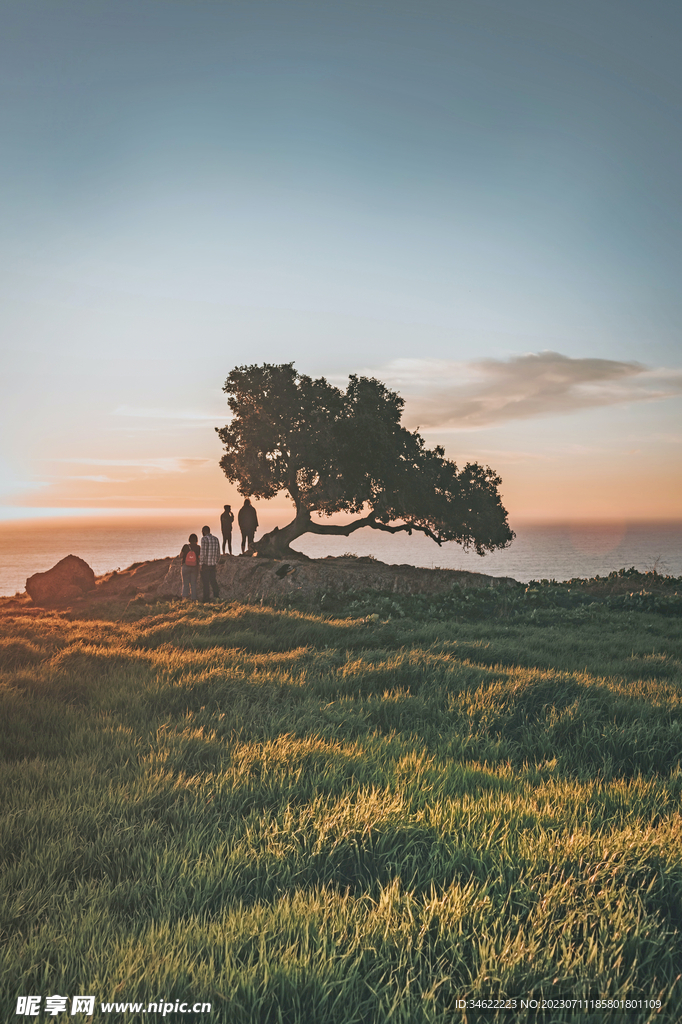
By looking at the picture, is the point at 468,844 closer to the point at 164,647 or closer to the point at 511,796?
the point at 511,796

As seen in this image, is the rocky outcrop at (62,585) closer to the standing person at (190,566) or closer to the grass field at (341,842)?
the standing person at (190,566)

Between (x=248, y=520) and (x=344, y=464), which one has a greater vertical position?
(x=344, y=464)

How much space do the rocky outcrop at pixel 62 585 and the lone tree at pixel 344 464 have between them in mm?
7119

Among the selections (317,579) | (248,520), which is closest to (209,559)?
(317,579)

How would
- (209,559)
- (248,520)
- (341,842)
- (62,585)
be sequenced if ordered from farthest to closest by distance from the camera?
1. (248,520)
2. (62,585)
3. (209,559)
4. (341,842)

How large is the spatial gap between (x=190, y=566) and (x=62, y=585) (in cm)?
653

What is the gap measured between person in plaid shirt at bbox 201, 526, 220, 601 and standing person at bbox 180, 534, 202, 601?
229 millimetres

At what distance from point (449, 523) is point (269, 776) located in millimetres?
20763

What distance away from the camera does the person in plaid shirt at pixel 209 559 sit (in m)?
18.6

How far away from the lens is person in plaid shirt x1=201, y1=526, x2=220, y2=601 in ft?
61.0

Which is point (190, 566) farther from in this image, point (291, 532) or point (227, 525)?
point (291, 532)

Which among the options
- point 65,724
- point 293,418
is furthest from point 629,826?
point 293,418

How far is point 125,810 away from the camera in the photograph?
4.05 metres

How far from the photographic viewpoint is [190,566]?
60.2 ft
